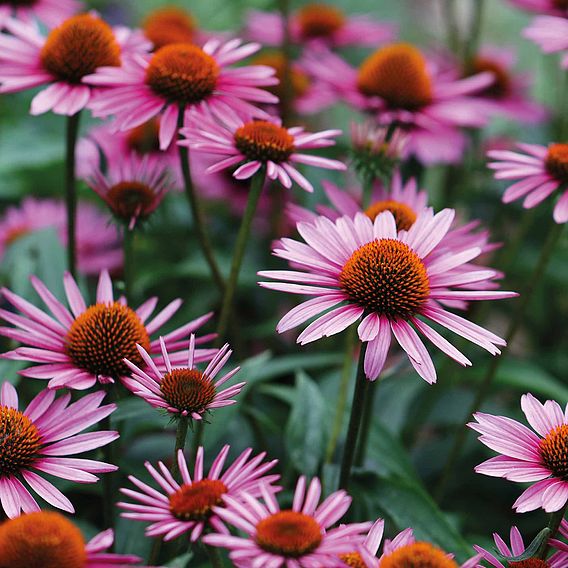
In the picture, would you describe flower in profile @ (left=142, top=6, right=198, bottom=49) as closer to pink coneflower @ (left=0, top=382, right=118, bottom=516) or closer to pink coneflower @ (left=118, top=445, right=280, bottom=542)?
pink coneflower @ (left=0, top=382, right=118, bottom=516)

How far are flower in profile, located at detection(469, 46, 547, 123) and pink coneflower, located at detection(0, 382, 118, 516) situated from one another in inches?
39.2

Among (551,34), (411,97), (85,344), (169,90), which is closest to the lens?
(85,344)

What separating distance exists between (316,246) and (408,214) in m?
0.19

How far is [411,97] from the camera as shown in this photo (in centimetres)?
115

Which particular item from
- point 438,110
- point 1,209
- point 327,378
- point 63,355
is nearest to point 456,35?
point 438,110

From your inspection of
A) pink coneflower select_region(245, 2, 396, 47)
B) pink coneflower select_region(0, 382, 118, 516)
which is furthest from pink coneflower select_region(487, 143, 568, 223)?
pink coneflower select_region(245, 2, 396, 47)

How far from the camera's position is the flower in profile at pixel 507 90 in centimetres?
148

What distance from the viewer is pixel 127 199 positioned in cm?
85

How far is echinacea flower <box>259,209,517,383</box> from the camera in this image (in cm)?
63

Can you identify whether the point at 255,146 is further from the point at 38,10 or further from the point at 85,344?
the point at 38,10

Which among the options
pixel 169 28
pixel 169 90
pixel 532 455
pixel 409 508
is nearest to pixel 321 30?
pixel 169 28

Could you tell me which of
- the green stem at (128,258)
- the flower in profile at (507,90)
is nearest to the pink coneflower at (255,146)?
the green stem at (128,258)

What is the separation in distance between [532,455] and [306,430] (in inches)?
13.1

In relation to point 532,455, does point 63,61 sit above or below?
above
